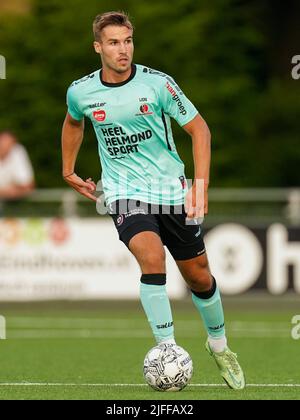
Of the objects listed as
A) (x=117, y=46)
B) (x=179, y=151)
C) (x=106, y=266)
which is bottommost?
(x=106, y=266)

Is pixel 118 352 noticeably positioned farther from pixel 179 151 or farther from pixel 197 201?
pixel 179 151

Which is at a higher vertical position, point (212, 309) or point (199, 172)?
point (199, 172)

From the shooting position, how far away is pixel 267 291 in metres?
18.4

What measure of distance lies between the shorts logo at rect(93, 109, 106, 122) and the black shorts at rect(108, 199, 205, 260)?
0.54 metres

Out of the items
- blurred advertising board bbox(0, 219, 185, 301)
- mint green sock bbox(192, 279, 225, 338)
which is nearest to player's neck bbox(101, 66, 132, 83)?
mint green sock bbox(192, 279, 225, 338)

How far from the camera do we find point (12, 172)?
1931 centimetres

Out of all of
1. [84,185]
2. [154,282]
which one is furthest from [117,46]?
[154,282]

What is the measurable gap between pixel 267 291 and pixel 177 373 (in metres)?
9.24

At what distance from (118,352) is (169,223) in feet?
12.0

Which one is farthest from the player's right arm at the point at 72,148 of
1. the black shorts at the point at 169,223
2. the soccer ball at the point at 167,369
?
the soccer ball at the point at 167,369

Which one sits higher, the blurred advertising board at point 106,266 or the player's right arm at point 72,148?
the player's right arm at point 72,148

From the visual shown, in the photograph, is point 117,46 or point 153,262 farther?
point 117,46

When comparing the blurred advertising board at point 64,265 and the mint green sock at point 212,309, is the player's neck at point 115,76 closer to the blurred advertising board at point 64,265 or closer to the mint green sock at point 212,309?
the mint green sock at point 212,309

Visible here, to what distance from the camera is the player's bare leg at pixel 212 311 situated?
9695 mm
